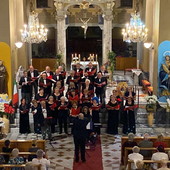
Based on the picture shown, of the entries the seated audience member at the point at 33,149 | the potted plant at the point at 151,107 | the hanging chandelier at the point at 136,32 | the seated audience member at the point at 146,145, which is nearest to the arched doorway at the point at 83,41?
the hanging chandelier at the point at 136,32

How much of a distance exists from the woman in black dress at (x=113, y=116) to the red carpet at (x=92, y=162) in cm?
180

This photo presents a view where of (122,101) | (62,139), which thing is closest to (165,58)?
(122,101)

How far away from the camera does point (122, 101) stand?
16.7 m

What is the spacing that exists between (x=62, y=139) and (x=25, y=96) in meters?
3.23

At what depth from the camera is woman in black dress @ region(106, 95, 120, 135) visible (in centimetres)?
1574

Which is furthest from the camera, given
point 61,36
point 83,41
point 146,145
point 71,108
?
point 83,41

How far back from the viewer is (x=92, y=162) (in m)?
13.1

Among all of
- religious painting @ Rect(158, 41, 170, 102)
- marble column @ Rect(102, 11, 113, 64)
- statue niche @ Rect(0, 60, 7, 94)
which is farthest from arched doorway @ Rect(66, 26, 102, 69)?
statue niche @ Rect(0, 60, 7, 94)

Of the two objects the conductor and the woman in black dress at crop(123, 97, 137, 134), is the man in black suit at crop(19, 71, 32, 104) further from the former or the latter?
the conductor

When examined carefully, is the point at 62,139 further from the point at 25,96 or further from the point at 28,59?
the point at 28,59

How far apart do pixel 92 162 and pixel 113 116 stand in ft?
10.5

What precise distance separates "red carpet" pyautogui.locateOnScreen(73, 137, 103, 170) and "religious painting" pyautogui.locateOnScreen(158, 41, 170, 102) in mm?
5116

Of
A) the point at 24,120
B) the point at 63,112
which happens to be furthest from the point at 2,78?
the point at 63,112

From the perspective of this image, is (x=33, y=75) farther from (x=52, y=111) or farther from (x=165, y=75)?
(x=165, y=75)
